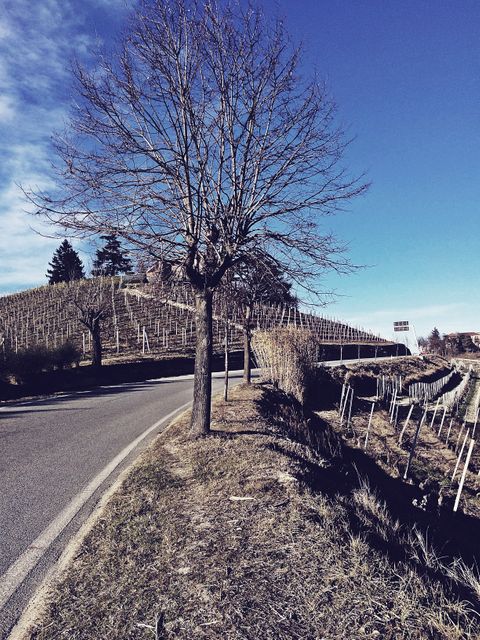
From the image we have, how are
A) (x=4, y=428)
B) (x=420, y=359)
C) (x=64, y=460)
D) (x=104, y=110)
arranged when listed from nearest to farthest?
1. (x=64, y=460)
2. (x=104, y=110)
3. (x=4, y=428)
4. (x=420, y=359)

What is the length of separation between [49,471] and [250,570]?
399cm

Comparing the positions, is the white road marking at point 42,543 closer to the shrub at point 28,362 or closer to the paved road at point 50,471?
the paved road at point 50,471

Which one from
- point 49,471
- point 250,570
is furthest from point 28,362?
point 250,570

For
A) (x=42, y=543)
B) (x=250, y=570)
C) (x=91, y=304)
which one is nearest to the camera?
(x=250, y=570)

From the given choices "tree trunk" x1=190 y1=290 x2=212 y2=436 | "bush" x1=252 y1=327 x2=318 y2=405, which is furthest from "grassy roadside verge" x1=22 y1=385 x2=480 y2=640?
"bush" x1=252 y1=327 x2=318 y2=405

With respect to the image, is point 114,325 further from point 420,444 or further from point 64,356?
point 420,444

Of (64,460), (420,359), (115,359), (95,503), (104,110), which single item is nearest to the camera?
(95,503)

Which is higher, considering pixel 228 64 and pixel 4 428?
pixel 228 64

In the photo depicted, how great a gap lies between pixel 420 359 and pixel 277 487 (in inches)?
1582

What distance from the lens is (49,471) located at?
6.21 m

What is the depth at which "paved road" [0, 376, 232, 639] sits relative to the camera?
363 cm

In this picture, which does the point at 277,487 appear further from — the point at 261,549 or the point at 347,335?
the point at 347,335

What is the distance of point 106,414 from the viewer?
1131 cm

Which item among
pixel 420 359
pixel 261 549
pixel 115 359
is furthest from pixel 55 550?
pixel 420 359
